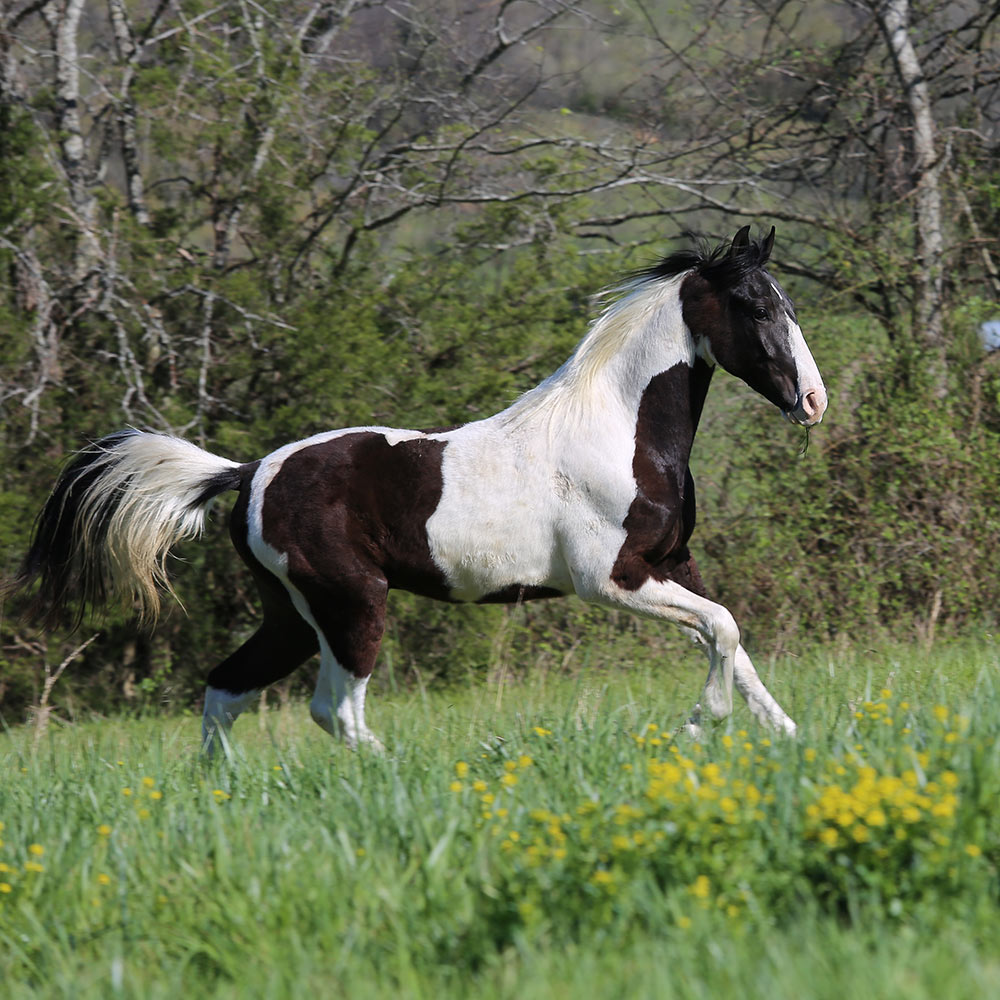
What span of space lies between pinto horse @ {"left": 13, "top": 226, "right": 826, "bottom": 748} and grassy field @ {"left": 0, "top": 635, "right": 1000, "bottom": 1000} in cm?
112

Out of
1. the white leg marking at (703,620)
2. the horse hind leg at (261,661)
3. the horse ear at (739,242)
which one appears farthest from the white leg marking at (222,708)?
the horse ear at (739,242)

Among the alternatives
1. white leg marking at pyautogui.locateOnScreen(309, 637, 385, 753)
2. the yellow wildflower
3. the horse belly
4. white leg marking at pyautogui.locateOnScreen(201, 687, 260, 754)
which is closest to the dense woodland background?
white leg marking at pyautogui.locateOnScreen(201, 687, 260, 754)

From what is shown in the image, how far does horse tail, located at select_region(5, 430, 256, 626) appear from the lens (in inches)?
211

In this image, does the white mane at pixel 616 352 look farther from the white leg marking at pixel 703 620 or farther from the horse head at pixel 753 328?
the white leg marking at pixel 703 620

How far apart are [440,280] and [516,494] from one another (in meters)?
4.13

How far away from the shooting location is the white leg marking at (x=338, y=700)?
5.09 meters

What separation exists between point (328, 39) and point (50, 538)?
224 inches

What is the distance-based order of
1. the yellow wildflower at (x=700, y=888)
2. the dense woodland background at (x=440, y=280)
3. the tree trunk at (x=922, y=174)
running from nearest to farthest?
the yellow wildflower at (x=700, y=888) < the dense woodland background at (x=440, y=280) < the tree trunk at (x=922, y=174)

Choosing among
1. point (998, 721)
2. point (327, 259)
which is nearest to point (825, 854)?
point (998, 721)

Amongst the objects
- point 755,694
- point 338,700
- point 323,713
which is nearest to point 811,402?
point 755,694

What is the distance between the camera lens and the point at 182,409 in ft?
27.8

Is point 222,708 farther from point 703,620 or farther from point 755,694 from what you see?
point 755,694

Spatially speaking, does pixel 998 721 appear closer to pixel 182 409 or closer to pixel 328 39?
pixel 182 409

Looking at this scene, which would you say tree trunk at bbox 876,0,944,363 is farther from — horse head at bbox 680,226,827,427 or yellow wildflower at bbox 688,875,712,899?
yellow wildflower at bbox 688,875,712,899
